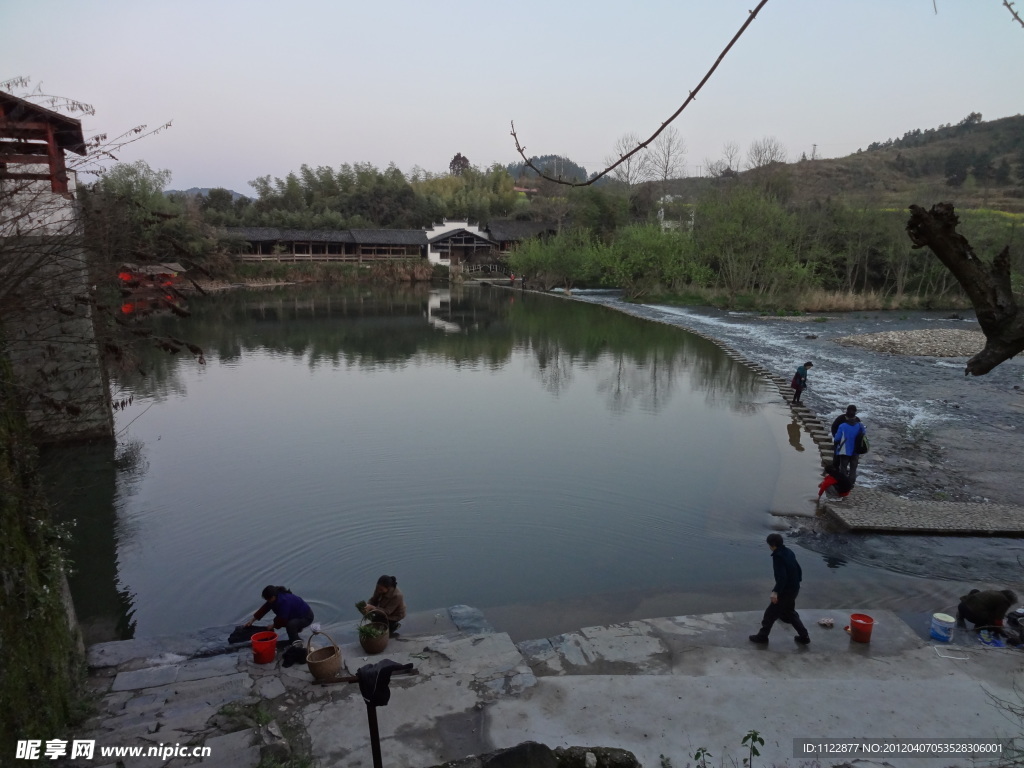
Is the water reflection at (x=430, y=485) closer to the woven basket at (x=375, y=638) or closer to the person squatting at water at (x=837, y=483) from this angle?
the person squatting at water at (x=837, y=483)

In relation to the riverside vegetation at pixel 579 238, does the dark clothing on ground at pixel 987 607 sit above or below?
below

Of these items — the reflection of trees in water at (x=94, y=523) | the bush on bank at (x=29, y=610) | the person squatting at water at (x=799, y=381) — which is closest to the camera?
the bush on bank at (x=29, y=610)

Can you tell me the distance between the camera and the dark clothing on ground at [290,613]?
5.84 metres

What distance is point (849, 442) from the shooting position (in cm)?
884

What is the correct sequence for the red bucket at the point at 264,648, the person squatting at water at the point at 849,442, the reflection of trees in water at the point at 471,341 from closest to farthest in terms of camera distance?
the red bucket at the point at 264,648
the person squatting at water at the point at 849,442
the reflection of trees in water at the point at 471,341

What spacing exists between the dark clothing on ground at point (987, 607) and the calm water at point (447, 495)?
2.85ft

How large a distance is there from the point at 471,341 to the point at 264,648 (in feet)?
65.2

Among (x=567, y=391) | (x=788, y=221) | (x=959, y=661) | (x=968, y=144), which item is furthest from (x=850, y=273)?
(x=968, y=144)

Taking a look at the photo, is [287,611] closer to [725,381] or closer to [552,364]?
[725,381]

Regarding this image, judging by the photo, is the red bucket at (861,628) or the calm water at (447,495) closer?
the red bucket at (861,628)

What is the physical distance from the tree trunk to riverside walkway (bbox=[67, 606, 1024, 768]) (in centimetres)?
271

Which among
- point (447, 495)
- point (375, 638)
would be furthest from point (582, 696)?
point (447, 495)

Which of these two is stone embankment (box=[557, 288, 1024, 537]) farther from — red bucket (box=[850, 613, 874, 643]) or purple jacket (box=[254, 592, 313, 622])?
purple jacket (box=[254, 592, 313, 622])

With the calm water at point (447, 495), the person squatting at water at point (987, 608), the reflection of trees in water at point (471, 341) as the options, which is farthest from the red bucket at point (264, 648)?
the reflection of trees in water at point (471, 341)
